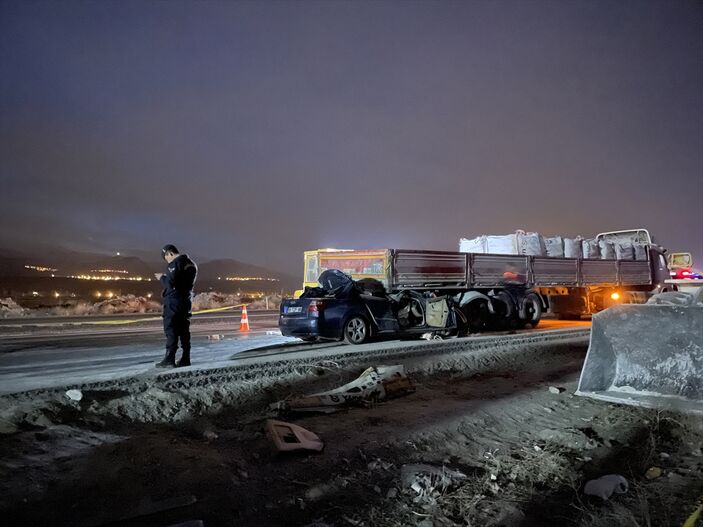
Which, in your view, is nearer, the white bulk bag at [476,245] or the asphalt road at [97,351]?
the asphalt road at [97,351]

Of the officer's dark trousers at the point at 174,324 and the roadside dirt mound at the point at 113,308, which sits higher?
the officer's dark trousers at the point at 174,324

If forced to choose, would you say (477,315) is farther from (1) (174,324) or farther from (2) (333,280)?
(1) (174,324)

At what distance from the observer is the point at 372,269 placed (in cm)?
1239

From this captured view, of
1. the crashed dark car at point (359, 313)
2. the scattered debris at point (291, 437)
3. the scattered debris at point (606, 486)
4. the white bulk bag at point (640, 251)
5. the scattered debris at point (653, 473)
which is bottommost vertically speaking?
the scattered debris at point (653, 473)

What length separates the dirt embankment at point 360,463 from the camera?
11.8 ft

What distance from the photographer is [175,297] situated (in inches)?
285

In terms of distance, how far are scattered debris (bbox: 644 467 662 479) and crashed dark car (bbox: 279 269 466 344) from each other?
22.1ft

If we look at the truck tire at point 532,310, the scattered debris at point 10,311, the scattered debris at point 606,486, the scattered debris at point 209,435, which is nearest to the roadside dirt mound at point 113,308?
the scattered debris at point 10,311

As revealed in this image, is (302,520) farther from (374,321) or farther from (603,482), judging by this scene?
(374,321)

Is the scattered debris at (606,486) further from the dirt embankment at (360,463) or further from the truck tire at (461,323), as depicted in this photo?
the truck tire at (461,323)

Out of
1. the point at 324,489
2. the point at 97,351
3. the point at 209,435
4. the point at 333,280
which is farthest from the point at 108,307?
the point at 324,489

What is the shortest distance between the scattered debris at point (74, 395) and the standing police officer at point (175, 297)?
1798mm

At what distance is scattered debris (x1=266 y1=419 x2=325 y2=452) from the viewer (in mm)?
4539

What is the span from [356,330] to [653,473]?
273 inches
